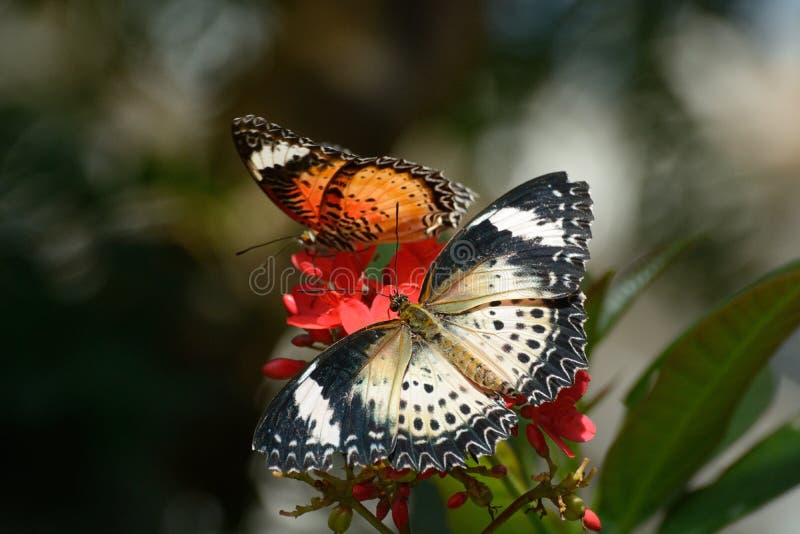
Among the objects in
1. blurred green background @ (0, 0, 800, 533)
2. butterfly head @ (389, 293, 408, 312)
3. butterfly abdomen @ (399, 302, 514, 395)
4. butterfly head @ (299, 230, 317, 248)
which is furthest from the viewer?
blurred green background @ (0, 0, 800, 533)

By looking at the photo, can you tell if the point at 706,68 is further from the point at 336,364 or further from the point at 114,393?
the point at 336,364

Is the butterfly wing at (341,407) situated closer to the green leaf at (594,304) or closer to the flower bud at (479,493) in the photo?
the flower bud at (479,493)

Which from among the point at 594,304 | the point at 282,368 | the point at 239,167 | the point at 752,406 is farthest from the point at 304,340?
the point at 239,167

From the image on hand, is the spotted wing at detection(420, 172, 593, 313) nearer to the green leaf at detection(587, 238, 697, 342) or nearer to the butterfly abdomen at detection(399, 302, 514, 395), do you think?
the butterfly abdomen at detection(399, 302, 514, 395)

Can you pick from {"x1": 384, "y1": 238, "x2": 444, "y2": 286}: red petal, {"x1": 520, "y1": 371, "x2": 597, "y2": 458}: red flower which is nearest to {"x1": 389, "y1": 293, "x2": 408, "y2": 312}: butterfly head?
{"x1": 384, "y1": 238, "x2": 444, "y2": 286}: red petal

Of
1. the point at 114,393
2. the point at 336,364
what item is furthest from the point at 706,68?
the point at 336,364

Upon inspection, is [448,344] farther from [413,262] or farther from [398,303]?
[413,262]

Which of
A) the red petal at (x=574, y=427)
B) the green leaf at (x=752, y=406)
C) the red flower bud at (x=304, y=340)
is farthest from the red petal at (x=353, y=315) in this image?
the green leaf at (x=752, y=406)
